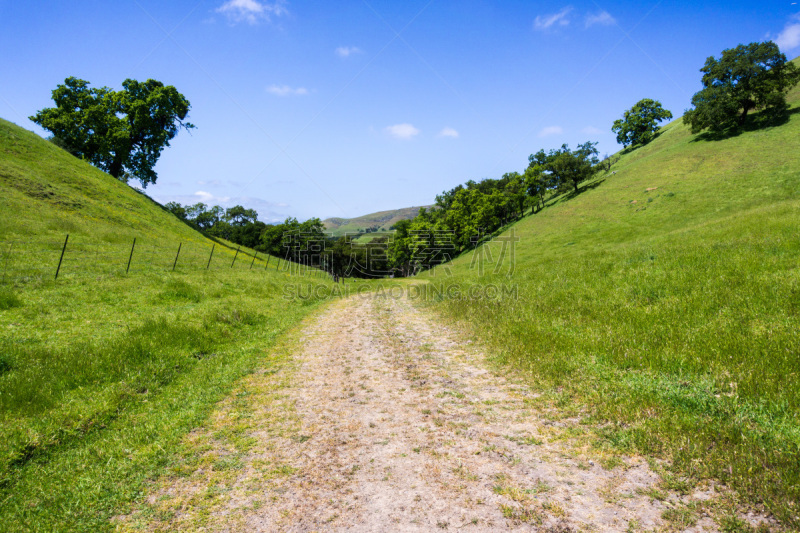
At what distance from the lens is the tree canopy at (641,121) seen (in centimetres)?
9162

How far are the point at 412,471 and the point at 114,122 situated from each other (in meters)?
73.7

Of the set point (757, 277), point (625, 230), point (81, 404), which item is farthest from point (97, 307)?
point (625, 230)

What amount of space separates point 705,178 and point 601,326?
5110 centimetres

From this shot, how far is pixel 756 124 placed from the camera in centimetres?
5447

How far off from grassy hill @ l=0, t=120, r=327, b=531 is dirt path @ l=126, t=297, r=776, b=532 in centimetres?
Result: 102

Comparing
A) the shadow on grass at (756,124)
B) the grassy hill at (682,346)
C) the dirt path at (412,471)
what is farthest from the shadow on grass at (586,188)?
the dirt path at (412,471)

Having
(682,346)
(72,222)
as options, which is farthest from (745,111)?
(72,222)

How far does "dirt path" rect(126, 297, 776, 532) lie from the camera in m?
3.72

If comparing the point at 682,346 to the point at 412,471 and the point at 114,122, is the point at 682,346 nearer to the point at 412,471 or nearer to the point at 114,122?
the point at 412,471

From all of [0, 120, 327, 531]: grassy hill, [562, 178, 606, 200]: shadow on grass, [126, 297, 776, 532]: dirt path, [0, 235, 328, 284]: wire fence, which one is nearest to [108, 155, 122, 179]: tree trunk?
[0, 120, 327, 531]: grassy hill

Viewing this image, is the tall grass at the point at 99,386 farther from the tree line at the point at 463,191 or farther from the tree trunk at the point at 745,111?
the tree trunk at the point at 745,111

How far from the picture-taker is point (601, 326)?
961 cm

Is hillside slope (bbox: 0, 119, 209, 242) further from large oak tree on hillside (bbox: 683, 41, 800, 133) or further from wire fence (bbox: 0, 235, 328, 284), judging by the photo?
large oak tree on hillside (bbox: 683, 41, 800, 133)

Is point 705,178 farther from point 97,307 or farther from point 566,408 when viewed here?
point 97,307
